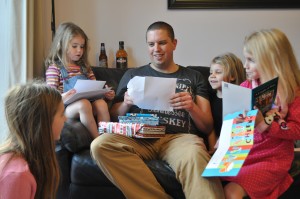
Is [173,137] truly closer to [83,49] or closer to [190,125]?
[190,125]

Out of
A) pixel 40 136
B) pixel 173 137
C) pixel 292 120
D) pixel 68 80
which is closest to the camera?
pixel 40 136

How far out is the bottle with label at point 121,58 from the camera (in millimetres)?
2922

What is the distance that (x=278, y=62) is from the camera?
66.6 inches

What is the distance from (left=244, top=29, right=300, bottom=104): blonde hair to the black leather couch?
38cm

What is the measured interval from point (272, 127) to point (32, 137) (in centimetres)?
101

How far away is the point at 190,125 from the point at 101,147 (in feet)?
2.14

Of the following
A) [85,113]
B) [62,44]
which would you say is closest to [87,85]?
[85,113]

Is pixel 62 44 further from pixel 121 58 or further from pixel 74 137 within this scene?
pixel 74 137

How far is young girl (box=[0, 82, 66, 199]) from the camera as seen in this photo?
1.22 metres

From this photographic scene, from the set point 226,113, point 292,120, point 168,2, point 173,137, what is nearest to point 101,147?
point 173,137

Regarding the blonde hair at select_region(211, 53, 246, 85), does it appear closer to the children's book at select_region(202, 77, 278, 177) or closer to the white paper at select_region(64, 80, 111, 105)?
the children's book at select_region(202, 77, 278, 177)

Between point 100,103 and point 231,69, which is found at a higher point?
point 231,69

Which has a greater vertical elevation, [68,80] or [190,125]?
[68,80]

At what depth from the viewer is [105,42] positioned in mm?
3012
